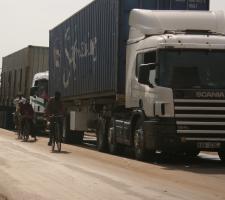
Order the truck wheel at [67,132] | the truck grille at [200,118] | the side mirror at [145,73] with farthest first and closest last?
the truck wheel at [67,132] < the side mirror at [145,73] < the truck grille at [200,118]

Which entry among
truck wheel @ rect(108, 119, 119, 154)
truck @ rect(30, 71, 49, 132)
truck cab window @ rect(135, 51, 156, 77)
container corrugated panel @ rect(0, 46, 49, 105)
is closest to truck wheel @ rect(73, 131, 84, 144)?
truck @ rect(30, 71, 49, 132)

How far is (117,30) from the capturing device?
17.5 m

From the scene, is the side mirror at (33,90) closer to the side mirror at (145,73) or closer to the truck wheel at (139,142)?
the truck wheel at (139,142)

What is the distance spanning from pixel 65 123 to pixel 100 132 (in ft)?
16.0

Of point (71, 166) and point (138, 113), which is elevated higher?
point (138, 113)

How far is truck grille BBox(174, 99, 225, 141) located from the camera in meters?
14.4

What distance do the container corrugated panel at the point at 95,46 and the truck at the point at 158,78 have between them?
0.03 meters

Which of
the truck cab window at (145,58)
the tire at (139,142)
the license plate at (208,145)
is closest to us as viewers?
the license plate at (208,145)

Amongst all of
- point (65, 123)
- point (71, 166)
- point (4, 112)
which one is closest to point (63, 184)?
point (71, 166)

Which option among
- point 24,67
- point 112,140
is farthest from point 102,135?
point 24,67

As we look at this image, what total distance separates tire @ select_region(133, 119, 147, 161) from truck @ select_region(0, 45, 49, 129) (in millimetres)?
17017

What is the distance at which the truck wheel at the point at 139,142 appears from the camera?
15.3m

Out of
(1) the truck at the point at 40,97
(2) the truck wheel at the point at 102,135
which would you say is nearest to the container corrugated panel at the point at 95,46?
(2) the truck wheel at the point at 102,135

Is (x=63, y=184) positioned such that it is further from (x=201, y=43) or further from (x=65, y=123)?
(x=65, y=123)
